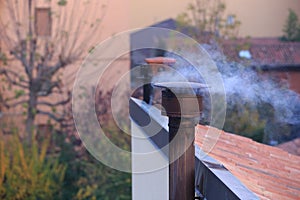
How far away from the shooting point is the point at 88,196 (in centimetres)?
547

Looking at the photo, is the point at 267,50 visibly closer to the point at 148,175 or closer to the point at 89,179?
the point at 89,179

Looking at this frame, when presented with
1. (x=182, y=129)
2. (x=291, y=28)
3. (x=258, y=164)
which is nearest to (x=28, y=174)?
(x=258, y=164)

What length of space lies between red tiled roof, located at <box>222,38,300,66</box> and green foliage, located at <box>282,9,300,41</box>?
101 millimetres

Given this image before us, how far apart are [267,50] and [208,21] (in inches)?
45.4

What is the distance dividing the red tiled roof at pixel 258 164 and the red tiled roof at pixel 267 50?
3.93 m

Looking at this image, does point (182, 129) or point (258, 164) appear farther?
point (258, 164)

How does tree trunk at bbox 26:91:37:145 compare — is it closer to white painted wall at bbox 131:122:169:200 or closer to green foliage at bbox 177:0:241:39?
green foliage at bbox 177:0:241:39

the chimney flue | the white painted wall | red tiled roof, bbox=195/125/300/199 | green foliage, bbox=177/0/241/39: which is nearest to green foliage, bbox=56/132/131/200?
the white painted wall

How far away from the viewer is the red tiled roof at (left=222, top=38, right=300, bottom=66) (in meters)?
6.61

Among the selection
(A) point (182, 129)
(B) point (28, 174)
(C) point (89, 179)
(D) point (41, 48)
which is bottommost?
(C) point (89, 179)

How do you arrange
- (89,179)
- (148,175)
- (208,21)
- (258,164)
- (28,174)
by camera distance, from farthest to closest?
1. (208,21)
2. (89,179)
3. (28,174)
4. (148,175)
5. (258,164)

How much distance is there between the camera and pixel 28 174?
5.25 metres

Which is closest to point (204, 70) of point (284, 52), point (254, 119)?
point (254, 119)

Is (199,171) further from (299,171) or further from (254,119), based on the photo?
(254,119)
